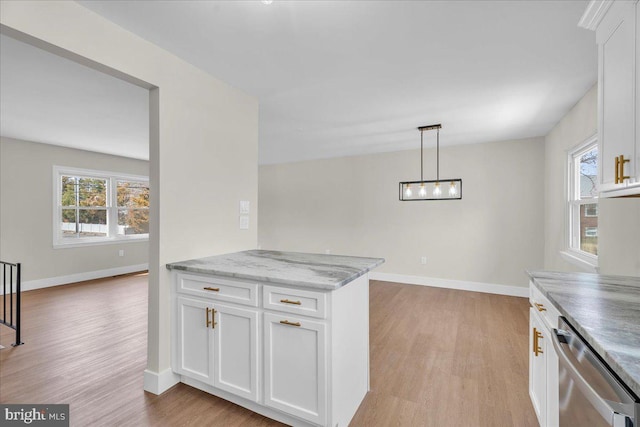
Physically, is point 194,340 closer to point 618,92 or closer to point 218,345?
point 218,345

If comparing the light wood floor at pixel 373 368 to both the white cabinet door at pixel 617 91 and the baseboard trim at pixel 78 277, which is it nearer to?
the baseboard trim at pixel 78 277

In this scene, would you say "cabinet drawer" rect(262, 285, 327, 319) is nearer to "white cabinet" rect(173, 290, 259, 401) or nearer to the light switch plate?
"white cabinet" rect(173, 290, 259, 401)

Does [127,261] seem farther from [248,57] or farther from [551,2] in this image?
[551,2]

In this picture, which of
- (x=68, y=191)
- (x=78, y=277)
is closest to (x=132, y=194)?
(x=68, y=191)

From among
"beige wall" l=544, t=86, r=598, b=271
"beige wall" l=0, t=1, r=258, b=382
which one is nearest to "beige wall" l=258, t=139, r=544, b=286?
"beige wall" l=544, t=86, r=598, b=271

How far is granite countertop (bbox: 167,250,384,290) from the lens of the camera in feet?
5.37

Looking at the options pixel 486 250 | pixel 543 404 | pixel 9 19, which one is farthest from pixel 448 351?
pixel 9 19

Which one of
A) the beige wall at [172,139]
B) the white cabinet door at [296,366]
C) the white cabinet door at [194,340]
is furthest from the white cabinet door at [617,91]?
the beige wall at [172,139]

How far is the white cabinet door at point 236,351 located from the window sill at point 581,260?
9.80ft

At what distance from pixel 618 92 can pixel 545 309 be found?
1.12 m

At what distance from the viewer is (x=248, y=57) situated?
2.20m

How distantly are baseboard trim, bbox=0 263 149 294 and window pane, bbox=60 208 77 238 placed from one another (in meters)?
0.77

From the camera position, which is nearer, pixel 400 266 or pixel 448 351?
pixel 448 351

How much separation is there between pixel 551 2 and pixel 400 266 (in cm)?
436
